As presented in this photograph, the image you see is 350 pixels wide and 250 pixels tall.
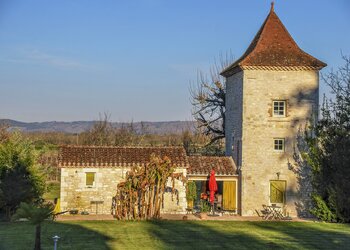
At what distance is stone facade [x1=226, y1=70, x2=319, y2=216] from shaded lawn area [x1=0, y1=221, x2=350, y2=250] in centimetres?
276

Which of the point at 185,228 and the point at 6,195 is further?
the point at 6,195

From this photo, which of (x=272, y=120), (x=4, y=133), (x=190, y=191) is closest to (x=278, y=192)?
(x=272, y=120)

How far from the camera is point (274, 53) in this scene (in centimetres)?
3022

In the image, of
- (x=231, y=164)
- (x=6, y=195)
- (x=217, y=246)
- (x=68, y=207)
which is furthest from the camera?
(x=231, y=164)

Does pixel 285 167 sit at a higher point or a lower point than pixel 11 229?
higher

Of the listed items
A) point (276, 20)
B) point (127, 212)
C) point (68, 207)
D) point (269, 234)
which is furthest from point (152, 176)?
point (276, 20)

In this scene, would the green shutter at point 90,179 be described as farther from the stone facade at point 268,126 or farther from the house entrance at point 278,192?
the house entrance at point 278,192

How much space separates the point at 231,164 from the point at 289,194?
345cm

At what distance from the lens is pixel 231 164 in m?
30.8

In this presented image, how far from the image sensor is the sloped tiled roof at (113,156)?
28.6m

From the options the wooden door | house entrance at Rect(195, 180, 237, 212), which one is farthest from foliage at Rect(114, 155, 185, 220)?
the wooden door

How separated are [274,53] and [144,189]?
32.6 ft

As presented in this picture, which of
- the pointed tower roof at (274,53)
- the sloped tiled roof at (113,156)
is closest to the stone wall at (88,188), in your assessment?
the sloped tiled roof at (113,156)

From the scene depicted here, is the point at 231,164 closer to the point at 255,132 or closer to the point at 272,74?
the point at 255,132
